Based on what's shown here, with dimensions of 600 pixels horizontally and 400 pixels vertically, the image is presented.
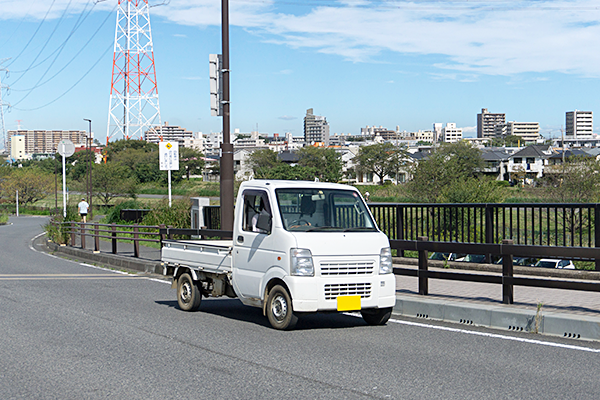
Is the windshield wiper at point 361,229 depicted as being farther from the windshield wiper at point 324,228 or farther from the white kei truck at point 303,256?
the windshield wiper at point 324,228

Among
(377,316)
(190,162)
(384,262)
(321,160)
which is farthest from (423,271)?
(190,162)

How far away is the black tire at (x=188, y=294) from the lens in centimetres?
1011

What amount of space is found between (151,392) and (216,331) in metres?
2.94

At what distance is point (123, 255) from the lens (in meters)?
19.7

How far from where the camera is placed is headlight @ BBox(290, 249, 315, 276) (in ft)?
26.4

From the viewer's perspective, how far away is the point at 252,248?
8.80 metres

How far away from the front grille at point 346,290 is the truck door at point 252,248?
87 cm

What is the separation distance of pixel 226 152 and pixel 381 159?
3712 inches

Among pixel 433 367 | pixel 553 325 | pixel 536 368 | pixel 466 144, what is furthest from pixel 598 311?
pixel 466 144

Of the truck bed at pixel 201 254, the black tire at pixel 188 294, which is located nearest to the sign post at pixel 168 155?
the truck bed at pixel 201 254

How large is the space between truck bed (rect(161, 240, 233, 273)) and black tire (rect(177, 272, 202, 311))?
0.87 feet

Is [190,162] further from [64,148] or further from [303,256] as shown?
[303,256]

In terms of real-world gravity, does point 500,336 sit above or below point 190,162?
below

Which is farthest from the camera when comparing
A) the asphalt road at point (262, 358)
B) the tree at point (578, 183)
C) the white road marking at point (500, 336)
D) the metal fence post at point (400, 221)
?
the tree at point (578, 183)
